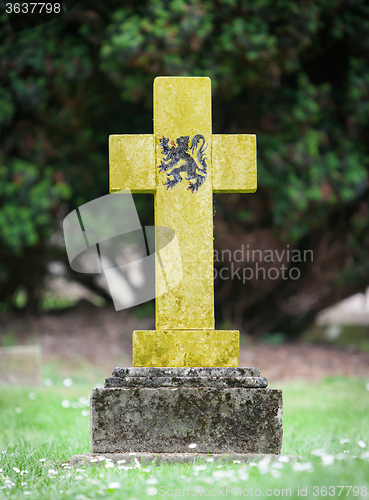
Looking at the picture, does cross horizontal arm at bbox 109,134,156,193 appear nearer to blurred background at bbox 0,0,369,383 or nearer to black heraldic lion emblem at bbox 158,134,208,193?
black heraldic lion emblem at bbox 158,134,208,193

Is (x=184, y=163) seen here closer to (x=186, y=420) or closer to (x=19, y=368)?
(x=186, y=420)

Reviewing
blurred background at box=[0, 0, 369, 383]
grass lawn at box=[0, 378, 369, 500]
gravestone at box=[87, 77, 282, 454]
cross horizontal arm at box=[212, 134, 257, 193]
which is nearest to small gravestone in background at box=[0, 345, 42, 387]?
blurred background at box=[0, 0, 369, 383]

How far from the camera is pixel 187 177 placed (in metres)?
3.00

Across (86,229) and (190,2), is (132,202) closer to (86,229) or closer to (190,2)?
(86,229)

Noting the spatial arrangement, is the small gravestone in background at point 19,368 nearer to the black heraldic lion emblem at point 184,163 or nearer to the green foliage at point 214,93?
the green foliage at point 214,93

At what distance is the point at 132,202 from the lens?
761cm

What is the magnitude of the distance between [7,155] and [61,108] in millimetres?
1047

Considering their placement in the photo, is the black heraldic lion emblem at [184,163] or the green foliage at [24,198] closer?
the black heraldic lion emblem at [184,163]

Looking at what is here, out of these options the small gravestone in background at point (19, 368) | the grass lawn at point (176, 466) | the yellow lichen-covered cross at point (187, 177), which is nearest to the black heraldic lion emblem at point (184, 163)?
the yellow lichen-covered cross at point (187, 177)

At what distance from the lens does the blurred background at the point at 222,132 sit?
6.09 meters

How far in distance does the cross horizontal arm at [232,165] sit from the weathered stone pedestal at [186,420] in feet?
4.14

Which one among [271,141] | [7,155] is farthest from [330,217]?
[7,155]

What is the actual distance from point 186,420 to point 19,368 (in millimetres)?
3927

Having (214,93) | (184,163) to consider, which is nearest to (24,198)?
(214,93)
